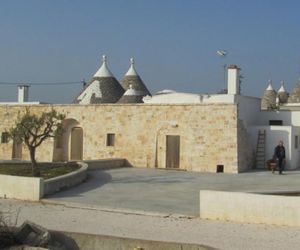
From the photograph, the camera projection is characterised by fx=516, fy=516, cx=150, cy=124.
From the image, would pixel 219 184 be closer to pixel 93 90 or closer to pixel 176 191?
pixel 176 191

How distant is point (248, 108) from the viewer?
86.8 ft

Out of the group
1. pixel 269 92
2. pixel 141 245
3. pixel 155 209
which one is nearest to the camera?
pixel 141 245

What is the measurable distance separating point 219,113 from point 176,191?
335 inches

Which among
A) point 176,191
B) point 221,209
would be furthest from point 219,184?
point 221,209

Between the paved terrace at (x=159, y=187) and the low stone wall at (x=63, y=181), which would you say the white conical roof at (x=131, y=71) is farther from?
the low stone wall at (x=63, y=181)

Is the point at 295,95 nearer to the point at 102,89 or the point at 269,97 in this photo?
the point at 269,97

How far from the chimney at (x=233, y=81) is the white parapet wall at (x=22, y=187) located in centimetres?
1449

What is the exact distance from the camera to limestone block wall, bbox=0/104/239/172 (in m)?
24.2

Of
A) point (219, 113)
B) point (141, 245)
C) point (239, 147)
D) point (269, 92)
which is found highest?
point (269, 92)

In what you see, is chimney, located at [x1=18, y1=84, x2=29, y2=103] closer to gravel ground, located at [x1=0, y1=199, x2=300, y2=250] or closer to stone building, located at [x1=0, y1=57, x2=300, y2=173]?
stone building, located at [x1=0, y1=57, x2=300, y2=173]

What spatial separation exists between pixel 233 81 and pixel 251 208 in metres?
16.3

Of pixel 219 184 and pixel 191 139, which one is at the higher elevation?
pixel 191 139

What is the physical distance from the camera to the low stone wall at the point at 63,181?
50.2 feet

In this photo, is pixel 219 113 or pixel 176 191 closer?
pixel 176 191
